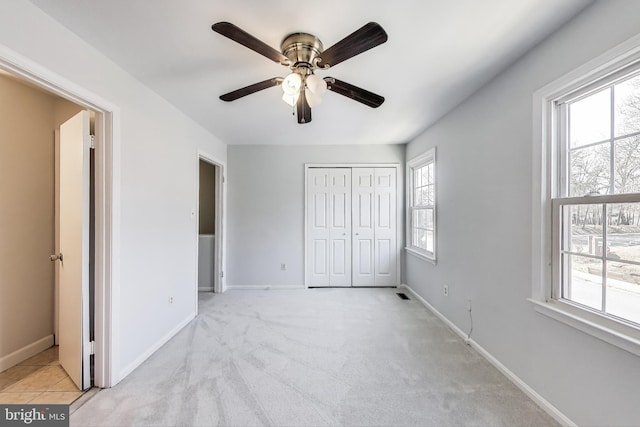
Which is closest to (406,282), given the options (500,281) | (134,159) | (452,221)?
(452,221)

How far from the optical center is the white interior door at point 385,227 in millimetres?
4258

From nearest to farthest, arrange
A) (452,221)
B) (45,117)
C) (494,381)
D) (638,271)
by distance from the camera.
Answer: (638,271) < (494,381) < (45,117) < (452,221)

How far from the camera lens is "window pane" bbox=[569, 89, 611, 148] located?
1.37 metres

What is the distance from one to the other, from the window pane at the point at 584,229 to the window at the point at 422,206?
1.60 meters

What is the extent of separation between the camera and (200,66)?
1916mm

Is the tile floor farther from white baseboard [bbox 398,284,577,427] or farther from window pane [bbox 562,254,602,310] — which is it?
window pane [bbox 562,254,602,310]

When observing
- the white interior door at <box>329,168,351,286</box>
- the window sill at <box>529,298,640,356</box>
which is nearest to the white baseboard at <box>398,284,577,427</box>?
the window sill at <box>529,298,640,356</box>

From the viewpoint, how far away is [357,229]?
14.0ft

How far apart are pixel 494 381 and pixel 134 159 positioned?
3.23 meters

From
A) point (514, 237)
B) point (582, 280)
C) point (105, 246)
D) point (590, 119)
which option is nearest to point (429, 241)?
point (514, 237)

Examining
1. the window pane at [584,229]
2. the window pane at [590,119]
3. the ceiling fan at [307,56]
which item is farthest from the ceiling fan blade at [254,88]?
the window pane at [584,229]

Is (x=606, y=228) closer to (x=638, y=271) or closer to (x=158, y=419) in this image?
(x=638, y=271)

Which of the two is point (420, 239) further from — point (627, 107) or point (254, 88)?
point (254, 88)

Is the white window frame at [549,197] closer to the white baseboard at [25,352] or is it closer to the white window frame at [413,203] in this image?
the white window frame at [413,203]
